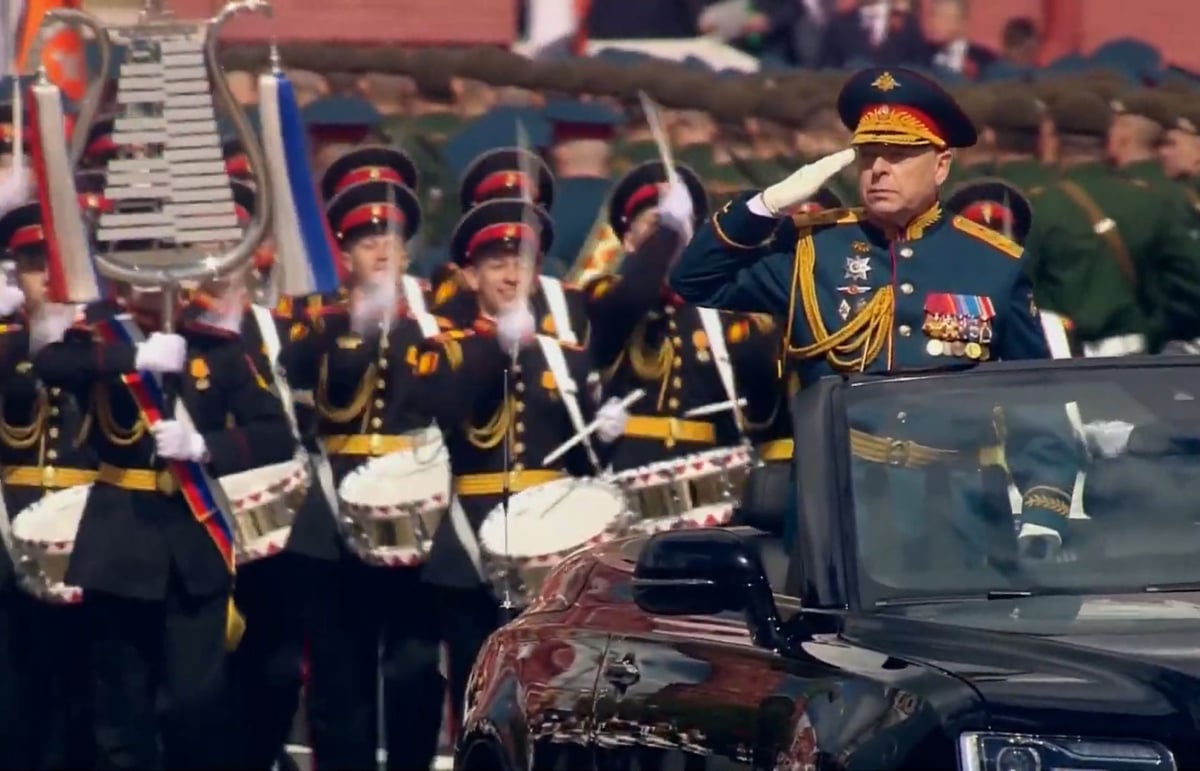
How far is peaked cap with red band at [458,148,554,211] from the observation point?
39.9 ft

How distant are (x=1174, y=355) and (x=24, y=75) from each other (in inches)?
270

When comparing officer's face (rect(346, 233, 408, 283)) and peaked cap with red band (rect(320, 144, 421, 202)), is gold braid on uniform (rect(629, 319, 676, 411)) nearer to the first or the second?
officer's face (rect(346, 233, 408, 283))

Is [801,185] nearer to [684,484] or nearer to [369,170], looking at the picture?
[684,484]

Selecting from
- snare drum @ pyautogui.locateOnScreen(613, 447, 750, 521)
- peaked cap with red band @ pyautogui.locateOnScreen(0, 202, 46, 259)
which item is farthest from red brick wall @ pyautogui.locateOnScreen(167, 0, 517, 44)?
snare drum @ pyautogui.locateOnScreen(613, 447, 750, 521)

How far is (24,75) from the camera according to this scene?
12.9m

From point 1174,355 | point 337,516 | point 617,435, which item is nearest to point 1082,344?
point 617,435

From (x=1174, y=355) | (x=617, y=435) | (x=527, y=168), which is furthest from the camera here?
(x=527, y=168)

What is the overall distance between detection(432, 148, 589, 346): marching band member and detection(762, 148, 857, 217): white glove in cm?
352

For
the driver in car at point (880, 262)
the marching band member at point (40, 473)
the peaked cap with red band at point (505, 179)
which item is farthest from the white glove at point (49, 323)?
the driver in car at point (880, 262)

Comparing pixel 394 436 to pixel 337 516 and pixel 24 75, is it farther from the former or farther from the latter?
pixel 24 75

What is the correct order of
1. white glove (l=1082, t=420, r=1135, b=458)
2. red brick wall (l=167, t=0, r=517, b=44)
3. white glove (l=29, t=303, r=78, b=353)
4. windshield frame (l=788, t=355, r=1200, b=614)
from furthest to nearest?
red brick wall (l=167, t=0, r=517, b=44), white glove (l=29, t=303, r=78, b=353), white glove (l=1082, t=420, r=1135, b=458), windshield frame (l=788, t=355, r=1200, b=614)

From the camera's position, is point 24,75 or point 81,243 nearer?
point 81,243

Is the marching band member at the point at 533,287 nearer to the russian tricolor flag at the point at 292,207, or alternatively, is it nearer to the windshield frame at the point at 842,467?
the russian tricolor flag at the point at 292,207

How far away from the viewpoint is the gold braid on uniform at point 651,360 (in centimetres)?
1159
